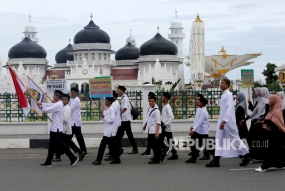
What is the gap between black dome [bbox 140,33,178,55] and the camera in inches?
2886

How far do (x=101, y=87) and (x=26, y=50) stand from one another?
6682 cm

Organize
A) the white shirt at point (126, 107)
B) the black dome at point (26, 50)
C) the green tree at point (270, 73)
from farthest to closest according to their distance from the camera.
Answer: the black dome at point (26, 50), the green tree at point (270, 73), the white shirt at point (126, 107)

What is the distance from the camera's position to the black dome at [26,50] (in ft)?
257

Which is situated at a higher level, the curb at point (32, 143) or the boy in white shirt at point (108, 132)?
the boy in white shirt at point (108, 132)

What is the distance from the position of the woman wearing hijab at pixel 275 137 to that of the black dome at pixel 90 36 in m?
65.1

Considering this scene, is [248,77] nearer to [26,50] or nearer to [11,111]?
[11,111]

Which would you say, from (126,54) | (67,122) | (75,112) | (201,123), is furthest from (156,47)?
(201,123)

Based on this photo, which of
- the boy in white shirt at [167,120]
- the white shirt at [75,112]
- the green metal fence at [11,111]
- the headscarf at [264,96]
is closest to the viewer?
the headscarf at [264,96]

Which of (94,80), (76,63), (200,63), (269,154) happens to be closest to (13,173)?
(269,154)

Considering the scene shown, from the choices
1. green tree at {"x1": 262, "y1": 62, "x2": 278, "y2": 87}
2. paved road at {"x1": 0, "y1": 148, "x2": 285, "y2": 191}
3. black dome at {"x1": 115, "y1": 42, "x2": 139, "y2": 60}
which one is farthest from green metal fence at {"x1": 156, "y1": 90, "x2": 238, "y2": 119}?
black dome at {"x1": 115, "y1": 42, "x2": 139, "y2": 60}

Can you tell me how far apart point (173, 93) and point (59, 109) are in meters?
6.86

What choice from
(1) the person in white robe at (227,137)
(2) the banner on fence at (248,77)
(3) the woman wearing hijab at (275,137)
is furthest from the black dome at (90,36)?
(3) the woman wearing hijab at (275,137)

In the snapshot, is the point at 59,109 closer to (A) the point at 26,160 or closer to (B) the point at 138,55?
(A) the point at 26,160

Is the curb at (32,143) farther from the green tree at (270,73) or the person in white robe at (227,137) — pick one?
the green tree at (270,73)
